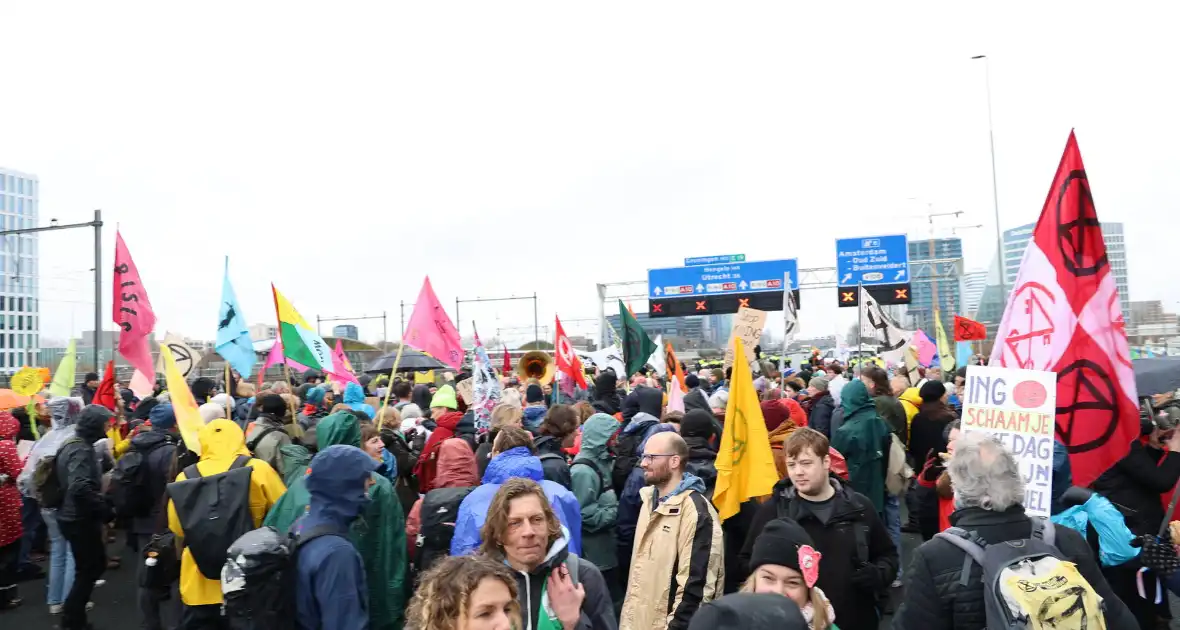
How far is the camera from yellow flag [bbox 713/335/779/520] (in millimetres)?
4727

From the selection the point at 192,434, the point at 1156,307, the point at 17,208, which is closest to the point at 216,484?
the point at 192,434

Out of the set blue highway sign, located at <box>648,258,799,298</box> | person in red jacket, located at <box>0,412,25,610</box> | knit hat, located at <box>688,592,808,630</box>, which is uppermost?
blue highway sign, located at <box>648,258,799,298</box>

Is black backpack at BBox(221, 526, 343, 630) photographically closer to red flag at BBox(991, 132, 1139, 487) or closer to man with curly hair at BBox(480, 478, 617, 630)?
man with curly hair at BBox(480, 478, 617, 630)

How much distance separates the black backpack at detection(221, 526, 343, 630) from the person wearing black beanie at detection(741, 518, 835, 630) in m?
2.17

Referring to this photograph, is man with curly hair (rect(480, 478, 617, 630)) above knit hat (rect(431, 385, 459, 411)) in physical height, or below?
below

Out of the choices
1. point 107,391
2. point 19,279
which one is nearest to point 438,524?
point 107,391

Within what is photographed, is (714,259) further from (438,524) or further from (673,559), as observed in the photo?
(673,559)

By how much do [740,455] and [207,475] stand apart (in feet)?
10.0

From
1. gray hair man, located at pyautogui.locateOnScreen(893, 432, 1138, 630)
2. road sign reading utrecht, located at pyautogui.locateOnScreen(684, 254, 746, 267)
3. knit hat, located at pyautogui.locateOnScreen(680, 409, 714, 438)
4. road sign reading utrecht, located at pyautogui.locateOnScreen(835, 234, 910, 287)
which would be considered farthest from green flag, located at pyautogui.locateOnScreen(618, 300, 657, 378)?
road sign reading utrecht, located at pyautogui.locateOnScreen(684, 254, 746, 267)

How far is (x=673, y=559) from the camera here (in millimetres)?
4105

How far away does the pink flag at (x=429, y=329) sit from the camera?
10.7 meters

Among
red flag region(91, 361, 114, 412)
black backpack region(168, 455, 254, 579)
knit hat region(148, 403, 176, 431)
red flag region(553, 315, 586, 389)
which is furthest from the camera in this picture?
red flag region(553, 315, 586, 389)

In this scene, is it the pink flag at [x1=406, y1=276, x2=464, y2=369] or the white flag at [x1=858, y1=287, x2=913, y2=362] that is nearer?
the pink flag at [x1=406, y1=276, x2=464, y2=369]

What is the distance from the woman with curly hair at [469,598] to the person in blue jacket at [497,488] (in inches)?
58.1
